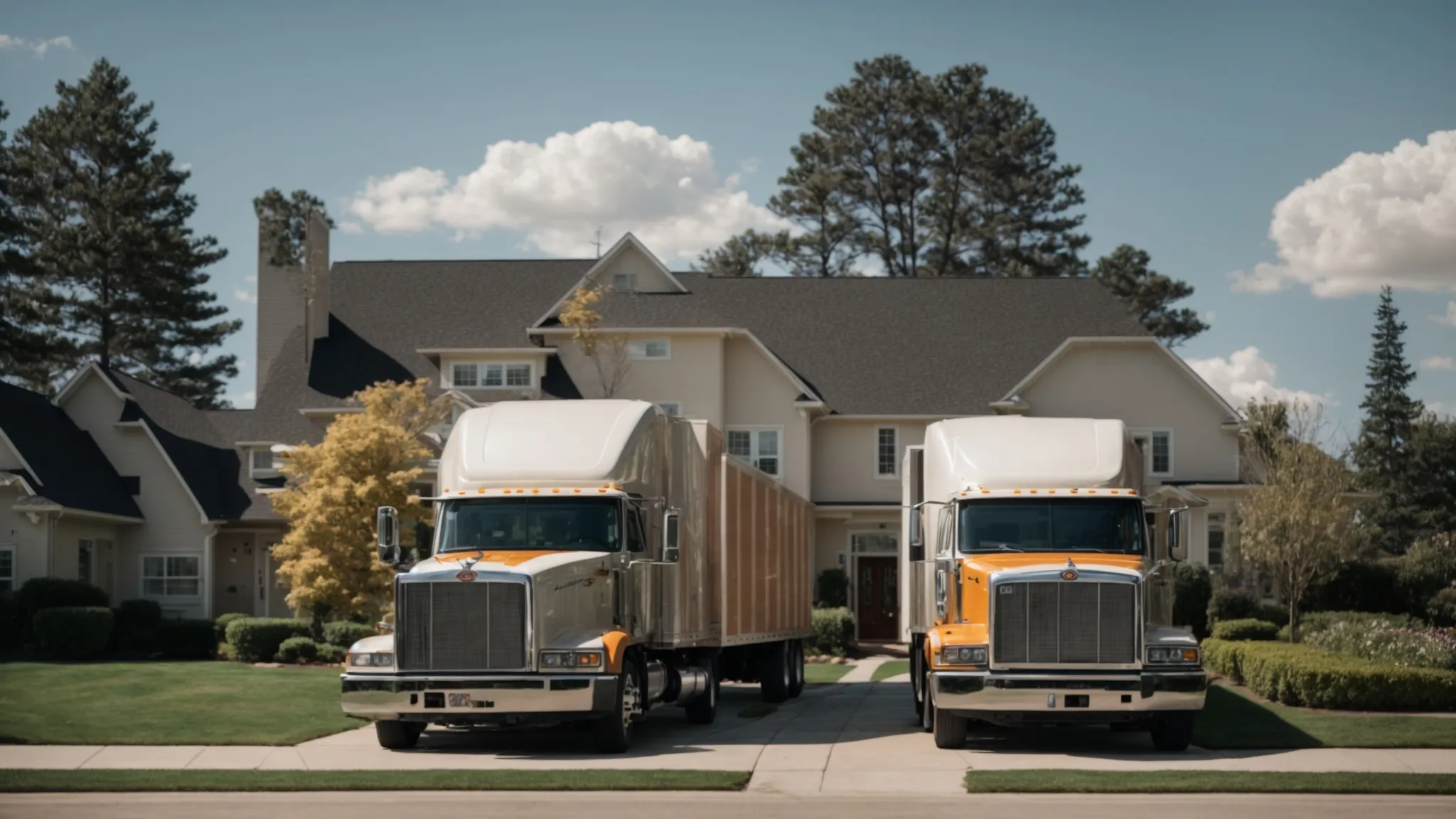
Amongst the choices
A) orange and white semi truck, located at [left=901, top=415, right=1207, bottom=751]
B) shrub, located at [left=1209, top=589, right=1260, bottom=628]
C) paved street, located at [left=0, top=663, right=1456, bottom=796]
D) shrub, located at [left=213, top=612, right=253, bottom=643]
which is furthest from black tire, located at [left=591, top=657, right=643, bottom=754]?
shrub, located at [left=1209, top=589, right=1260, bottom=628]

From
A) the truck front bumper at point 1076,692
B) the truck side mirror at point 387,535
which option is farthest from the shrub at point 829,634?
the truck front bumper at point 1076,692

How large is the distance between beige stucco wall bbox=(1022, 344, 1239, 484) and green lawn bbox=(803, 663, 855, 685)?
1163 centimetres

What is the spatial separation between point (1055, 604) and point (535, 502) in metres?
5.96

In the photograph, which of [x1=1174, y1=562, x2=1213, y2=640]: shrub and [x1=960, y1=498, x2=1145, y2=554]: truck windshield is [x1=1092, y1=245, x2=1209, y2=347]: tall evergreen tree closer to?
[x1=1174, y1=562, x2=1213, y2=640]: shrub

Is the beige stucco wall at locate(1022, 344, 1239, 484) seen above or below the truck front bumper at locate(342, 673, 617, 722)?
above

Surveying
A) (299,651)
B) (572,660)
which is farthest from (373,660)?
(299,651)

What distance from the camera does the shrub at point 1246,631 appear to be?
103ft

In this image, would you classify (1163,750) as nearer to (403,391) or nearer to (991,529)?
(991,529)

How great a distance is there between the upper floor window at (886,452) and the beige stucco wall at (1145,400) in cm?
394

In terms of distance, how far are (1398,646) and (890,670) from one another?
1367 cm

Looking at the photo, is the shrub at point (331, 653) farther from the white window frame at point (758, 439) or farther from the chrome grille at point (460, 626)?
the chrome grille at point (460, 626)

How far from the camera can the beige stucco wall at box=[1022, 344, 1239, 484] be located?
46.6 metres

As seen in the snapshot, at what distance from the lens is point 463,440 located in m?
19.8

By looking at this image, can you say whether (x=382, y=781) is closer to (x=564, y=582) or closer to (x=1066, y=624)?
(x=564, y=582)
